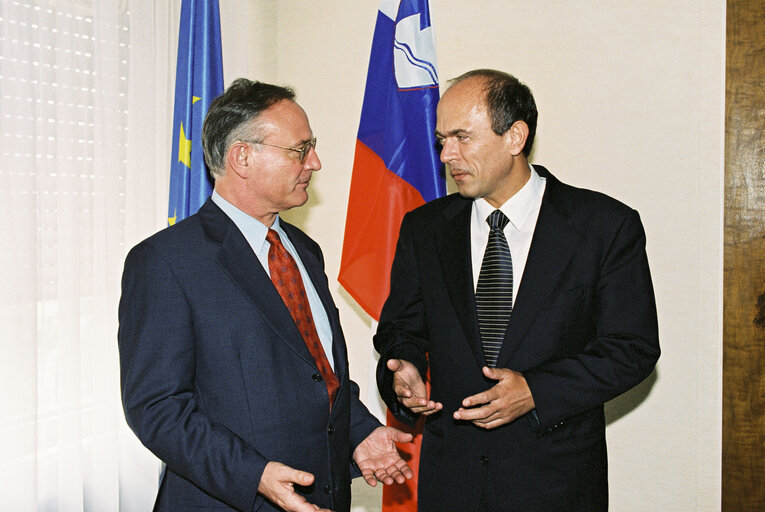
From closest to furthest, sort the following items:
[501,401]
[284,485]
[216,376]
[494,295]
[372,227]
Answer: [284,485]
[216,376]
[501,401]
[494,295]
[372,227]

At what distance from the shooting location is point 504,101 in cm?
211

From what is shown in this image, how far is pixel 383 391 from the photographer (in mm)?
2061

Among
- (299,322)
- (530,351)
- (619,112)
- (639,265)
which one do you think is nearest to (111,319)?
(299,322)

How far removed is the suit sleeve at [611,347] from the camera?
1.81 meters

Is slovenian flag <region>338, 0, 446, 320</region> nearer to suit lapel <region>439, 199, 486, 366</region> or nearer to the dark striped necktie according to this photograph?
suit lapel <region>439, 199, 486, 366</region>

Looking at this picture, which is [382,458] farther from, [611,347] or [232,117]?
[232,117]

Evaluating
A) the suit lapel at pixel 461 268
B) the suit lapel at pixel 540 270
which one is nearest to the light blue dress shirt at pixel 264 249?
the suit lapel at pixel 461 268

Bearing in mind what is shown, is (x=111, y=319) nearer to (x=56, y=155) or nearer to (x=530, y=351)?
(x=56, y=155)

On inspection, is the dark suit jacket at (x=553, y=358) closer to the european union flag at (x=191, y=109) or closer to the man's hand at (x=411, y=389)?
the man's hand at (x=411, y=389)

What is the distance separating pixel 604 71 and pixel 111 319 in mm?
2415

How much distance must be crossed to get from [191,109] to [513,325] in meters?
1.65

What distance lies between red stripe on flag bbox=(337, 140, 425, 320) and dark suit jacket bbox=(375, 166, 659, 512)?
744mm

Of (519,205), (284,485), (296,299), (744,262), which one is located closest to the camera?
(284,485)

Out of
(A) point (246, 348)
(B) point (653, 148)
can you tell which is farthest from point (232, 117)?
(B) point (653, 148)
